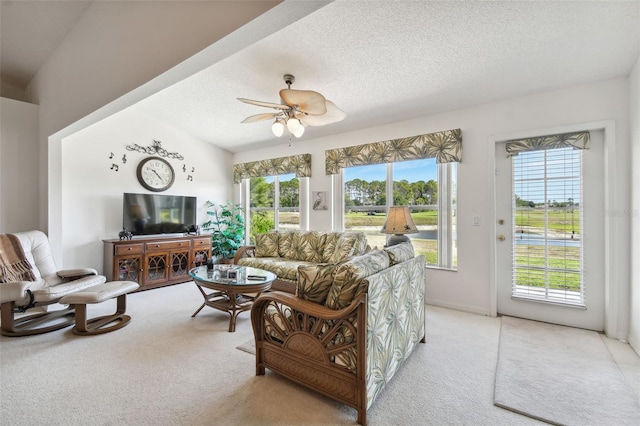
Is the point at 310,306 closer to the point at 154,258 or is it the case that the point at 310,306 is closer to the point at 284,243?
the point at 284,243

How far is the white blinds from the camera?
294 cm

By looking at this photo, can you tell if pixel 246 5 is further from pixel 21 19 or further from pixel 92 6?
pixel 21 19

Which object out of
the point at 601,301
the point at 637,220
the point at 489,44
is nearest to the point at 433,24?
the point at 489,44

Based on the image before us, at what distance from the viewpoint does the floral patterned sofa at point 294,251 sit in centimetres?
379

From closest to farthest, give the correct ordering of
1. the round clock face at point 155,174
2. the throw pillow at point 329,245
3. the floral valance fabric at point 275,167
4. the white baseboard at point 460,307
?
the white baseboard at point 460,307 < the throw pillow at point 329,245 < the round clock face at point 155,174 < the floral valance fabric at point 275,167

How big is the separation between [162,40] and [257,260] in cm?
297

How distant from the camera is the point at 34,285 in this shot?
2.83 metres

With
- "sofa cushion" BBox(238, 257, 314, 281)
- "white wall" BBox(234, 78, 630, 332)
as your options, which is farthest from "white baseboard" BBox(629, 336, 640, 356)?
"sofa cushion" BBox(238, 257, 314, 281)

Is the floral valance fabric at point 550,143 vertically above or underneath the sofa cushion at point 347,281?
above

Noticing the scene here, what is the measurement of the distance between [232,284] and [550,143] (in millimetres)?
3699

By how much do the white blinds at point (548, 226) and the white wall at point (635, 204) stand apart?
39cm

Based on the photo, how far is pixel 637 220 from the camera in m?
2.44

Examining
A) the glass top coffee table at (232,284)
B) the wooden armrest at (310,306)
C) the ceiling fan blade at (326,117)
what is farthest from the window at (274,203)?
the wooden armrest at (310,306)

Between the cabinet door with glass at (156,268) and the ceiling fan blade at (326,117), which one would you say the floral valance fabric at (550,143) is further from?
the cabinet door with glass at (156,268)
